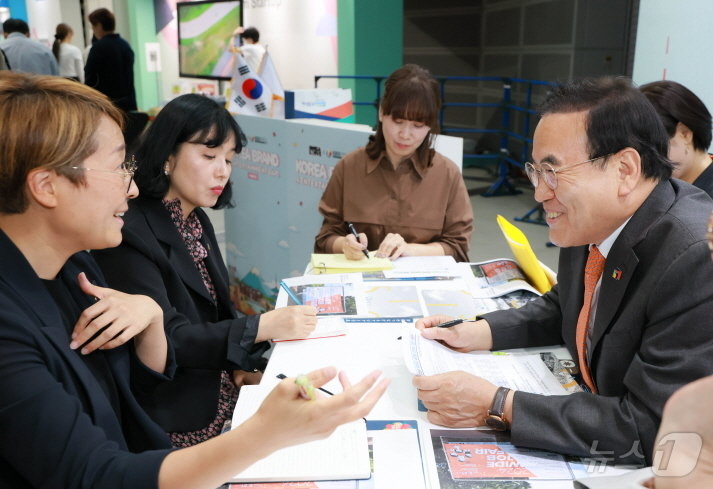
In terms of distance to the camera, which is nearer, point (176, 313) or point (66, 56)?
point (176, 313)

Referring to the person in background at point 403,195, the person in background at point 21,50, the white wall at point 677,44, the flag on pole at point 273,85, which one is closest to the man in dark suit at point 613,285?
the person in background at point 403,195

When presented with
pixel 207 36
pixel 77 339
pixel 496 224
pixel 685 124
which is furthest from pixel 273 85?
pixel 207 36

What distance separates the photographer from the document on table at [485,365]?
1.39 metres

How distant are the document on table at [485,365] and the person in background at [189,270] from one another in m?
0.33

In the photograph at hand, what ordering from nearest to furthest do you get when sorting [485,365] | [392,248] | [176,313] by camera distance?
1. [485,365]
2. [176,313]
3. [392,248]

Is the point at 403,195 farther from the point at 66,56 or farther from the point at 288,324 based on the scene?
the point at 66,56

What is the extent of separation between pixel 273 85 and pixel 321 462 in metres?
3.27

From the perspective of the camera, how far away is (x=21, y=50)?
21.6 ft

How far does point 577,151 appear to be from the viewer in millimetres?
1298

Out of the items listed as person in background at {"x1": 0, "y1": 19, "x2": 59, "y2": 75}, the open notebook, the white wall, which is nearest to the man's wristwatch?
the open notebook

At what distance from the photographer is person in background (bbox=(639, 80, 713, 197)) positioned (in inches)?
85.5

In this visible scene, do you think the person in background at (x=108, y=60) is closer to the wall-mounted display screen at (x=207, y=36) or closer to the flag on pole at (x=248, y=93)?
the wall-mounted display screen at (x=207, y=36)

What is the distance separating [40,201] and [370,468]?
29.4 inches

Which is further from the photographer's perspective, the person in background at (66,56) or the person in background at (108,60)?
the person in background at (66,56)
